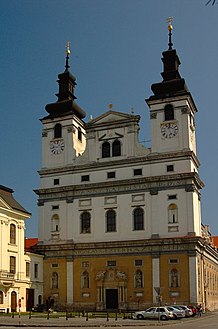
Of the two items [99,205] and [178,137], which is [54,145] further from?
[178,137]

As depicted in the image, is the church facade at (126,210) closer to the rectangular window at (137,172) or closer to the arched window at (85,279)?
the arched window at (85,279)

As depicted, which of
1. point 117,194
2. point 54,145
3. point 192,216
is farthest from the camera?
point 54,145

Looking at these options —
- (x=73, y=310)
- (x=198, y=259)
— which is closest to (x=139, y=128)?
(x=198, y=259)

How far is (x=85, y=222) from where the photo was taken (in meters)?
57.7

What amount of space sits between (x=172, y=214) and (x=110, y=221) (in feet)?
23.5

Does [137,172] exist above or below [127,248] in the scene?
above

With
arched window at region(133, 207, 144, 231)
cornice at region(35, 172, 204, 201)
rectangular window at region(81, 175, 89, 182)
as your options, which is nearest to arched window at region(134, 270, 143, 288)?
arched window at region(133, 207, 144, 231)

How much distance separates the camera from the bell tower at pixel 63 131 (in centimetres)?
6075

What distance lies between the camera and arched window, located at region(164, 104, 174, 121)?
56.3 m

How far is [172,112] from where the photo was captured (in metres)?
56.4

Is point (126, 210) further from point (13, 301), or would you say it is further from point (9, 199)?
point (13, 301)

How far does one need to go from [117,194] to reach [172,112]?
35.7 feet

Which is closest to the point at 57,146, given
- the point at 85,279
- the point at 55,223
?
the point at 55,223

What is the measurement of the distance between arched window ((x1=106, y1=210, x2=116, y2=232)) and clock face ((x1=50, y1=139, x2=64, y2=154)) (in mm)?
10122
